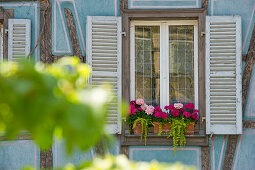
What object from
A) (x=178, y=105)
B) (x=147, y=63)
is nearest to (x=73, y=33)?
(x=147, y=63)

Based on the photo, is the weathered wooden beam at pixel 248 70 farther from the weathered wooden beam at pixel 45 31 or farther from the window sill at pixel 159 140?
the weathered wooden beam at pixel 45 31

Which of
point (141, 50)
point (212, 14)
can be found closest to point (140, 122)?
point (141, 50)

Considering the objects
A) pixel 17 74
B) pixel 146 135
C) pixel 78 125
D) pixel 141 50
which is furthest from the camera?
pixel 141 50

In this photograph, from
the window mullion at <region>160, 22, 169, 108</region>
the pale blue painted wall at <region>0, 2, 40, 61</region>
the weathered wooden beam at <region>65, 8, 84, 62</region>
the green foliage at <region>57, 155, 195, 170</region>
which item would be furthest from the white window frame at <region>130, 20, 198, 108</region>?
the green foliage at <region>57, 155, 195, 170</region>

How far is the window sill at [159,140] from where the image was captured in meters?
5.14

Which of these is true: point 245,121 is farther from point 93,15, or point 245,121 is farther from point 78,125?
point 78,125

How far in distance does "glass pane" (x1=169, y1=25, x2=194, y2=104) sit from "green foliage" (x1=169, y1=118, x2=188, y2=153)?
0.41m

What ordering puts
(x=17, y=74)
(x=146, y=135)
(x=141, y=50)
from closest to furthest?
(x=17, y=74), (x=146, y=135), (x=141, y=50)

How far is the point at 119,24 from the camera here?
5176mm

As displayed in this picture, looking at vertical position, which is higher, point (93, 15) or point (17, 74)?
point (93, 15)

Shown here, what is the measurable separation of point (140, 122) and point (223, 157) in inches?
43.5

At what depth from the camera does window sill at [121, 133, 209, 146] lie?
5141 millimetres

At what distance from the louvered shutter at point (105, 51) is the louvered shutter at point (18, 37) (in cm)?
76

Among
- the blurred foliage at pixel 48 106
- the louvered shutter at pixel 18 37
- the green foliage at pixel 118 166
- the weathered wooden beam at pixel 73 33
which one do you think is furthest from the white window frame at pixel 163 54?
the blurred foliage at pixel 48 106
